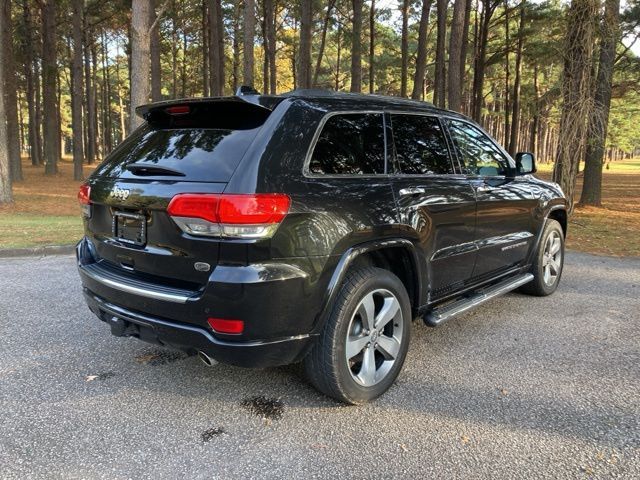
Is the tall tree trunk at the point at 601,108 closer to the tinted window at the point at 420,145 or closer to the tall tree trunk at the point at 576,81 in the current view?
the tall tree trunk at the point at 576,81

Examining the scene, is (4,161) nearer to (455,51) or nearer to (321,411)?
(455,51)

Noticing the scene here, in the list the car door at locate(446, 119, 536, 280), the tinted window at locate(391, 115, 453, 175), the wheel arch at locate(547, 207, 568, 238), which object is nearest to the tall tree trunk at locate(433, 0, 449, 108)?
the wheel arch at locate(547, 207, 568, 238)

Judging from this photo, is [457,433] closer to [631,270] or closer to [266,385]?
[266,385]

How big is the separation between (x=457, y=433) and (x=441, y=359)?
1057 millimetres

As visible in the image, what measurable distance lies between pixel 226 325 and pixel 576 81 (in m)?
10.9

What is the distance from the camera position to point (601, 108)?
11062mm

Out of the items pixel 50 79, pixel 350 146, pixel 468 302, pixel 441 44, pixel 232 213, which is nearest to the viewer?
pixel 232 213

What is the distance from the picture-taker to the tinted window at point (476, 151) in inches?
168

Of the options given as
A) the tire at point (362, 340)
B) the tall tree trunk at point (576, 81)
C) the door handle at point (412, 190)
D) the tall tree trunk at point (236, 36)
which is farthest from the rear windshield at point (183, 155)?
the tall tree trunk at point (236, 36)

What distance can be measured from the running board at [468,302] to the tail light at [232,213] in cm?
164

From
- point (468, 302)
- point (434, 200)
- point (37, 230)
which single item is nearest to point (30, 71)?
point (37, 230)

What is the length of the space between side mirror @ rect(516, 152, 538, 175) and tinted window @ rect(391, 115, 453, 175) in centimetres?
119

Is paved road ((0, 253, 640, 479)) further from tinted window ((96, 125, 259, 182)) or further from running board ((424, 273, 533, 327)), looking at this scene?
tinted window ((96, 125, 259, 182))

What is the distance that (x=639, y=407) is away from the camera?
3.17 metres
